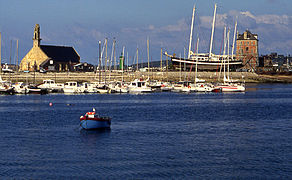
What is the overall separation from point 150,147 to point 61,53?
14934 centimetres

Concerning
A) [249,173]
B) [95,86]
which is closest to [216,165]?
[249,173]

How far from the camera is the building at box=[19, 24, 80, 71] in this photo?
568 feet

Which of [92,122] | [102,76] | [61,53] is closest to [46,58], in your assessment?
[61,53]

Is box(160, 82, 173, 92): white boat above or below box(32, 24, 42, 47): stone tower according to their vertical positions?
below

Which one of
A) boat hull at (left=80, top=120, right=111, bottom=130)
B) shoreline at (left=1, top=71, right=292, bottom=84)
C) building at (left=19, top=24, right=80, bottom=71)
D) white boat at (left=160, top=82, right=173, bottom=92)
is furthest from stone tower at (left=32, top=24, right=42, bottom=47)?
boat hull at (left=80, top=120, right=111, bottom=130)

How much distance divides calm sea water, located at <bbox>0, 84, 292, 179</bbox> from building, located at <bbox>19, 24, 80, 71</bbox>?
117m

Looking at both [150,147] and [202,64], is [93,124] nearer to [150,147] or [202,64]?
[150,147]

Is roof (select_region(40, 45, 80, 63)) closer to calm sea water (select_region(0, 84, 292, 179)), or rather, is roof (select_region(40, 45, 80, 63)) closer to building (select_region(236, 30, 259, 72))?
building (select_region(236, 30, 259, 72))

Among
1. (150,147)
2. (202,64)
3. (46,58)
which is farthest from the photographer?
(46,58)

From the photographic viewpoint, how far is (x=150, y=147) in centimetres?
3619

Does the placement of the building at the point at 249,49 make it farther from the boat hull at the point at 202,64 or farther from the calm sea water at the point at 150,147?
the calm sea water at the point at 150,147

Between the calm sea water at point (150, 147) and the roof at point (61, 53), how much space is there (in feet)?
395

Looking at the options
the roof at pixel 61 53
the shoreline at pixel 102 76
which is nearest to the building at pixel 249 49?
the shoreline at pixel 102 76

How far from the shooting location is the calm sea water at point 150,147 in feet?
94.6
